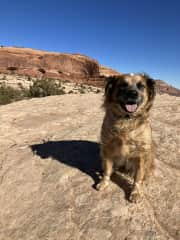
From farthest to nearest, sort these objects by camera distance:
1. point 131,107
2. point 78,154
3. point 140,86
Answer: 1. point 78,154
2. point 140,86
3. point 131,107

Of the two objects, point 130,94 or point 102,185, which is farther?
point 102,185

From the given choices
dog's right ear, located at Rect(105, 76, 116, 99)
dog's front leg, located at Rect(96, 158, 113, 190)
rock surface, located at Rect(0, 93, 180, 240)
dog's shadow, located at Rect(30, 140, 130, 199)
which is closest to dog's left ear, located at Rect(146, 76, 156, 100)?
dog's right ear, located at Rect(105, 76, 116, 99)

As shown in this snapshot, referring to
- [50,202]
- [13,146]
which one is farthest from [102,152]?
[13,146]

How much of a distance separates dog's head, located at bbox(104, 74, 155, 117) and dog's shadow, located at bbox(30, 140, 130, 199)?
109 cm

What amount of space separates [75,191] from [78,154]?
1.25 metres

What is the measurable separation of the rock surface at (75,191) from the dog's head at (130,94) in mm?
497

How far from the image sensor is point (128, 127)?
4191 mm

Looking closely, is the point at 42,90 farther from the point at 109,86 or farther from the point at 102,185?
the point at 102,185

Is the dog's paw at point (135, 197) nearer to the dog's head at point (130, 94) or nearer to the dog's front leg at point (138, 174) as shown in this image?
the dog's front leg at point (138, 174)

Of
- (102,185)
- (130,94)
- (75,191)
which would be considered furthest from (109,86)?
(75,191)

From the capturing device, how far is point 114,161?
446cm

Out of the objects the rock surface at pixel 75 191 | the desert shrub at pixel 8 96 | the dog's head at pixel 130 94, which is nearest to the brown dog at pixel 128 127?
the dog's head at pixel 130 94

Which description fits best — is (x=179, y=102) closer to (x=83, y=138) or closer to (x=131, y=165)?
(x=83, y=138)

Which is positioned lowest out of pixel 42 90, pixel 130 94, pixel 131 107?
pixel 42 90
